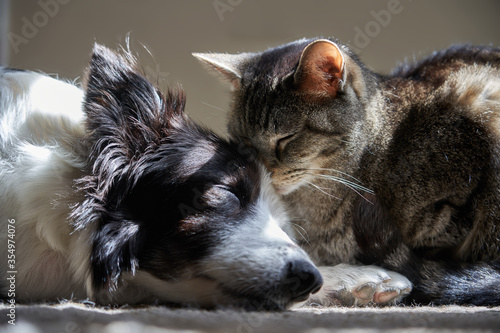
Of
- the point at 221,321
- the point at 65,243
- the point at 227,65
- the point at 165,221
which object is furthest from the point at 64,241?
the point at 227,65

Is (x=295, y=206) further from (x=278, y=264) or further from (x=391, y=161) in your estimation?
(x=278, y=264)

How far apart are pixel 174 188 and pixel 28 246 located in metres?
0.39

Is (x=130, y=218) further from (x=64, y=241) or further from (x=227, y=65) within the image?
(x=227, y=65)

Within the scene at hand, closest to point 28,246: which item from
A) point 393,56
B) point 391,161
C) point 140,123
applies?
point 140,123

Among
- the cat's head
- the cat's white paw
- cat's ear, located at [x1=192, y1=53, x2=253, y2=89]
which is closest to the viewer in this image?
the cat's white paw

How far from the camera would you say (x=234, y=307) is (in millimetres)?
1130

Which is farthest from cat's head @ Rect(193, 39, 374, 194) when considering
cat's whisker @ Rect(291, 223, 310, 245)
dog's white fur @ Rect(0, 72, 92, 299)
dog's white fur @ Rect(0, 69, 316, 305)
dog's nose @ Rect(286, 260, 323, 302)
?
dog's white fur @ Rect(0, 72, 92, 299)

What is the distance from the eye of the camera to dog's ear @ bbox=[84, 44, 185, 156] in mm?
1235

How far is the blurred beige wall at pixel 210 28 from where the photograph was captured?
271cm

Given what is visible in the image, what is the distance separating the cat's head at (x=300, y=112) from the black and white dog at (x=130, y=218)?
34cm

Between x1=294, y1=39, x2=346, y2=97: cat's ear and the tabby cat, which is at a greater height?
x1=294, y1=39, x2=346, y2=97: cat's ear

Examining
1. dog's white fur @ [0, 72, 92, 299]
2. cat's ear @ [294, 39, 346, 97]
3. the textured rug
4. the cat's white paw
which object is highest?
cat's ear @ [294, 39, 346, 97]

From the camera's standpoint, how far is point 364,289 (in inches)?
55.5

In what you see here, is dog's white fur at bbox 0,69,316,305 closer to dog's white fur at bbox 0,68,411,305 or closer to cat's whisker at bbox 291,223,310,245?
dog's white fur at bbox 0,68,411,305
